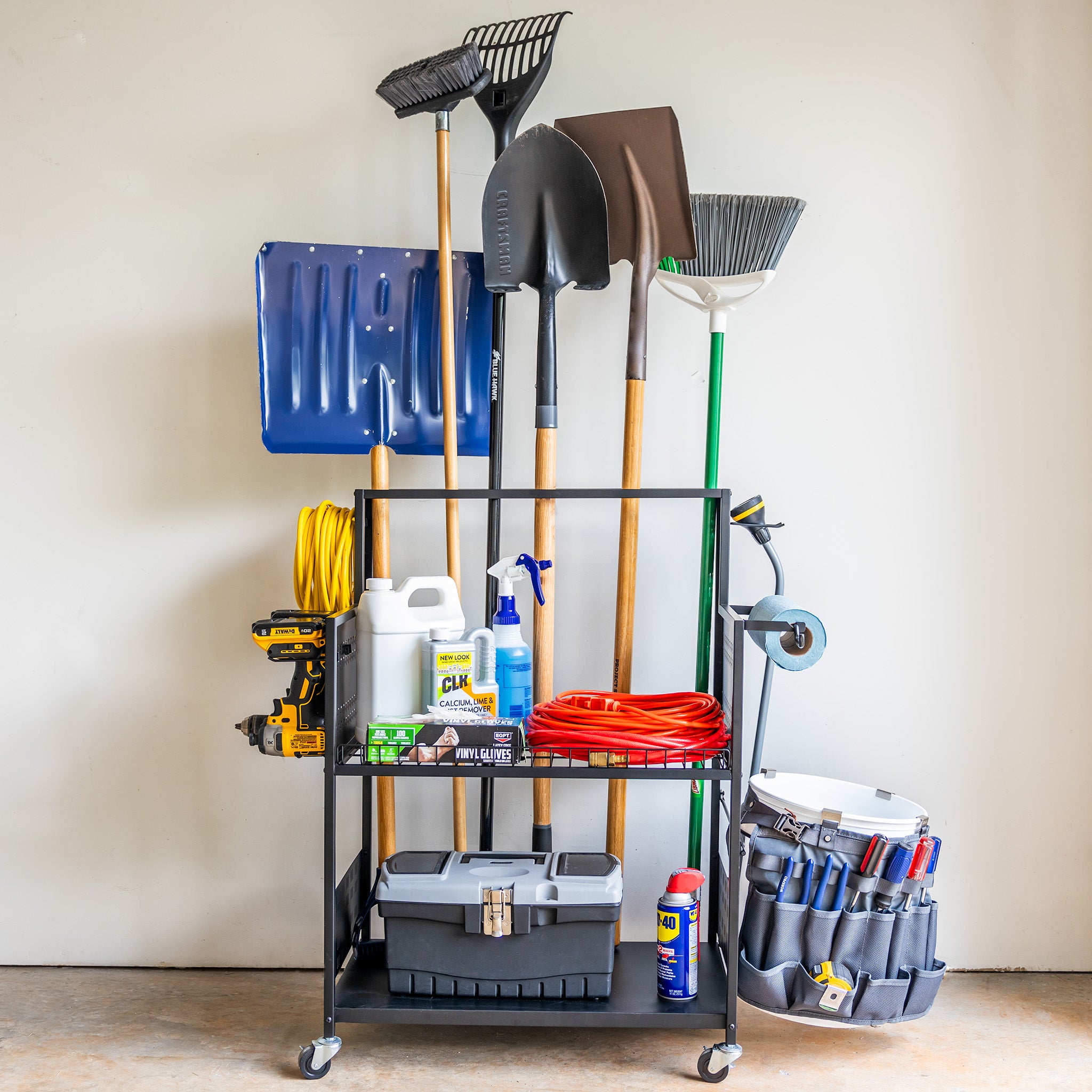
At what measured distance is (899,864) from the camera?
1.73m

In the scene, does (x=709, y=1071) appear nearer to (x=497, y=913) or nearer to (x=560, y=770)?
(x=497, y=913)

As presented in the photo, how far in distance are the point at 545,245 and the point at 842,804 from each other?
1372 mm

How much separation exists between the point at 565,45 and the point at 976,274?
43.0 inches

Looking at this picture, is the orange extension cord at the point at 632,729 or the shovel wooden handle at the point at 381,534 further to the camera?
the shovel wooden handle at the point at 381,534

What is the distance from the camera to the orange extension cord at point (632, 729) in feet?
5.47

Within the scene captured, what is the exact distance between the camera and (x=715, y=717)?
1.76m

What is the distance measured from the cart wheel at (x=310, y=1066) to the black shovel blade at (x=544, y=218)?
61.2 inches

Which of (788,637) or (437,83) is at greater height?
(437,83)

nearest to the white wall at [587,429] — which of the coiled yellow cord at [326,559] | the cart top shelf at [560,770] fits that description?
the coiled yellow cord at [326,559]

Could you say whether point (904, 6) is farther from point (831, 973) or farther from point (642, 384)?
point (831, 973)

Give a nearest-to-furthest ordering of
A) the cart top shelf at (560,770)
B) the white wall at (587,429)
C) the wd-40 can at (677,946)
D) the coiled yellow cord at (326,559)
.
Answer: the cart top shelf at (560,770) → the wd-40 can at (677,946) → the coiled yellow cord at (326,559) → the white wall at (587,429)

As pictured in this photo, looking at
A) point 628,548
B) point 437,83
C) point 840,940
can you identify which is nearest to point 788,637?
point 628,548

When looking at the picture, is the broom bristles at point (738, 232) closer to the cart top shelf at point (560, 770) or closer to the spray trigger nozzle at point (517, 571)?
the spray trigger nozzle at point (517, 571)

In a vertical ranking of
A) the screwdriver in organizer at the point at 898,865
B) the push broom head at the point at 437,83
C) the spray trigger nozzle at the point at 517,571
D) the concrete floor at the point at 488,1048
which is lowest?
the concrete floor at the point at 488,1048
